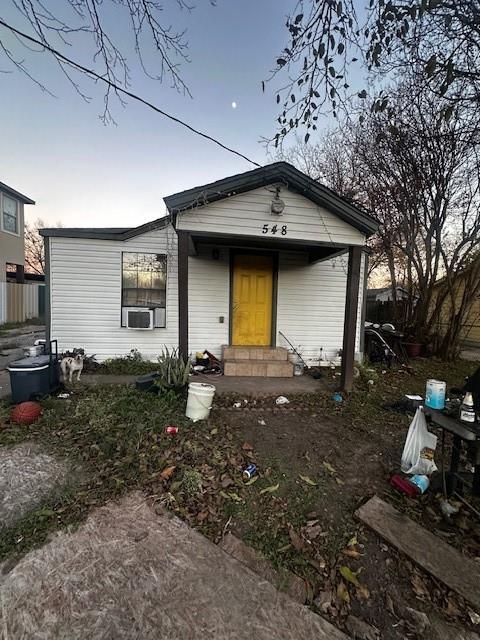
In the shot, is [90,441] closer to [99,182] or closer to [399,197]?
[99,182]

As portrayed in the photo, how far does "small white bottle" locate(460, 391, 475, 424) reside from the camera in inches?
87.4

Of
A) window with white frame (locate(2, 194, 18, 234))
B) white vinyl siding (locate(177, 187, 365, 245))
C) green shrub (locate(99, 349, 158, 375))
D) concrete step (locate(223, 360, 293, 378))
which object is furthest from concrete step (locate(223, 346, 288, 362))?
window with white frame (locate(2, 194, 18, 234))

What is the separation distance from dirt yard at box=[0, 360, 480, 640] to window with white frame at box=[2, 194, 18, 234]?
1327cm

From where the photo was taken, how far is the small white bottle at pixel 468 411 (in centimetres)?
222

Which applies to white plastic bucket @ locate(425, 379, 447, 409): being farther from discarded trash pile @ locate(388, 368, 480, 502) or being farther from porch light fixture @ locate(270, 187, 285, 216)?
porch light fixture @ locate(270, 187, 285, 216)

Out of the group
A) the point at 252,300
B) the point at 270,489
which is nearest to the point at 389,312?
the point at 252,300

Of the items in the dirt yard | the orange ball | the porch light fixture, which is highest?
the porch light fixture

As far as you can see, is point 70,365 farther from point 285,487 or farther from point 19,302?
point 19,302

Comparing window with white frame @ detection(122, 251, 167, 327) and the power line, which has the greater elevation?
the power line

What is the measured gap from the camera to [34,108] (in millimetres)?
3627

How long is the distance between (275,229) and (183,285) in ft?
6.17

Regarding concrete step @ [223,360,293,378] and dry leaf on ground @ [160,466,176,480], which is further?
concrete step @ [223,360,293,378]

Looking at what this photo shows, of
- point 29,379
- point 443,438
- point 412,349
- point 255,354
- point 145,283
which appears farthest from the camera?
point 412,349

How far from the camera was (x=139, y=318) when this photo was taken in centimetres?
639
